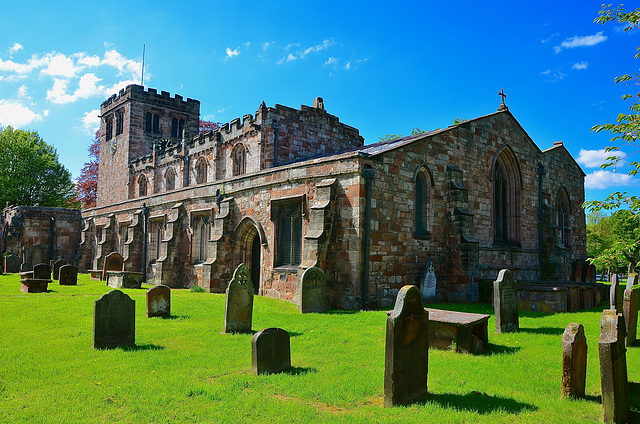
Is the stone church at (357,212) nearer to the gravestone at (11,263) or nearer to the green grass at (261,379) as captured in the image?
the green grass at (261,379)

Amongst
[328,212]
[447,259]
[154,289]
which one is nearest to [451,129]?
[447,259]

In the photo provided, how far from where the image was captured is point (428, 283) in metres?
15.9

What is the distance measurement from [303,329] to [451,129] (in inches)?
405

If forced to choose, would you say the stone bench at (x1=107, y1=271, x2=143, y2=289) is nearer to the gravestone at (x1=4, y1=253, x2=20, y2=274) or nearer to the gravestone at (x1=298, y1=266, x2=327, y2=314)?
the gravestone at (x1=298, y1=266, x2=327, y2=314)

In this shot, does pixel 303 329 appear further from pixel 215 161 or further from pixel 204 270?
pixel 215 161

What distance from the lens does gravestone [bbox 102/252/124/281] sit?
24.3 m

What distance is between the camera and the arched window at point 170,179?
34.5 meters

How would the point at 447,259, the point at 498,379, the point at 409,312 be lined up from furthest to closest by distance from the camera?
the point at 447,259 → the point at 498,379 → the point at 409,312

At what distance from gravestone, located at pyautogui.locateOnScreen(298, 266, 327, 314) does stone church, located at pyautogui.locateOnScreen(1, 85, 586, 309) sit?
68 centimetres

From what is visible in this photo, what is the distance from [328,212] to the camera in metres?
14.5

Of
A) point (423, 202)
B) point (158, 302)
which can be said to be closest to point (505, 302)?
point (423, 202)

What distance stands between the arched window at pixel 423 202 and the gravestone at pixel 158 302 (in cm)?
858

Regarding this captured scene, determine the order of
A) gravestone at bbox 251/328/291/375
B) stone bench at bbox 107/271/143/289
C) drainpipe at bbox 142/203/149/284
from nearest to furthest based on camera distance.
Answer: gravestone at bbox 251/328/291/375, stone bench at bbox 107/271/143/289, drainpipe at bbox 142/203/149/284

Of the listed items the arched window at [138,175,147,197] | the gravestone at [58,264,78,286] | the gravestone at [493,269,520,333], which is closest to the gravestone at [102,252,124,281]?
the gravestone at [58,264,78,286]
